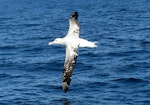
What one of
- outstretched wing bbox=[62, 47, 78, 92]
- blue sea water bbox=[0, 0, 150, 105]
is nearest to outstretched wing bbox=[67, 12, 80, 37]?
outstretched wing bbox=[62, 47, 78, 92]

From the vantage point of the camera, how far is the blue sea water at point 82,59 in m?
47.3

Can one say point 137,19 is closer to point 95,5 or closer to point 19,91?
point 95,5

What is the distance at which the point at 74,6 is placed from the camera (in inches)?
4360

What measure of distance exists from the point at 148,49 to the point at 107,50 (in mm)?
5621

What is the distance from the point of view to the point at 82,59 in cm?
6184

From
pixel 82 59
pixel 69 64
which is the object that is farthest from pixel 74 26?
pixel 82 59

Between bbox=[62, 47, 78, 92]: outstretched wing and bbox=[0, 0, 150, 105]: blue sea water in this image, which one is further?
bbox=[0, 0, 150, 105]: blue sea water

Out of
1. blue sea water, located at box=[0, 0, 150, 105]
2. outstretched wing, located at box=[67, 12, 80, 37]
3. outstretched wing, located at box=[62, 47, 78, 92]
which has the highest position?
blue sea water, located at box=[0, 0, 150, 105]

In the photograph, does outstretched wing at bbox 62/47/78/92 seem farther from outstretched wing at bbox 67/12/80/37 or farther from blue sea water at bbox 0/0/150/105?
blue sea water at bbox 0/0/150/105

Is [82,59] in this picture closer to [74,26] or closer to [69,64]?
[74,26]

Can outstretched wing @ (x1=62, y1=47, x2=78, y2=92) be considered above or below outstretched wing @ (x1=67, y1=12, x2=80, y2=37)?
below

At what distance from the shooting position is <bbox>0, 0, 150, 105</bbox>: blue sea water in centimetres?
4734

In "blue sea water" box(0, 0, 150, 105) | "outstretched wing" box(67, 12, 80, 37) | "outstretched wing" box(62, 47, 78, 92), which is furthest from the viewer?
"blue sea water" box(0, 0, 150, 105)

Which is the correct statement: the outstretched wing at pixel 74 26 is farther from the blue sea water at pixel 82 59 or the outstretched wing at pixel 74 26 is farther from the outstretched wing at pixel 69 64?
the blue sea water at pixel 82 59
